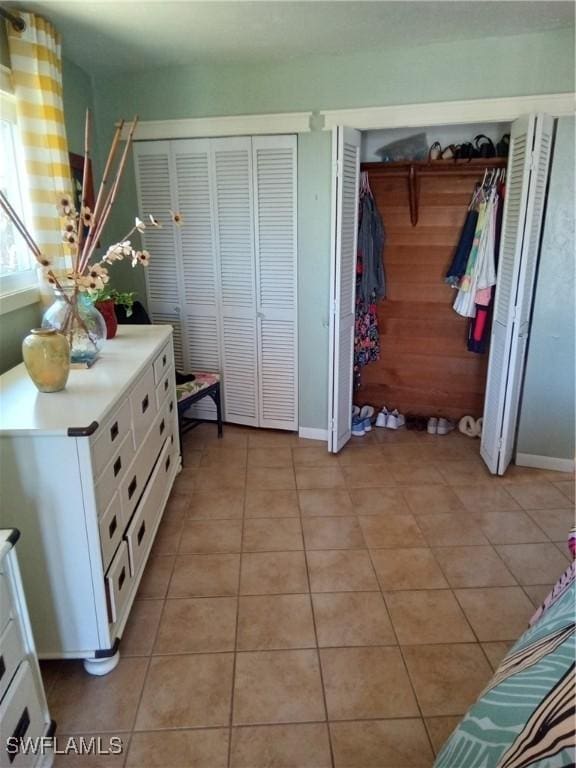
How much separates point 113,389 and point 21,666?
2.99 ft

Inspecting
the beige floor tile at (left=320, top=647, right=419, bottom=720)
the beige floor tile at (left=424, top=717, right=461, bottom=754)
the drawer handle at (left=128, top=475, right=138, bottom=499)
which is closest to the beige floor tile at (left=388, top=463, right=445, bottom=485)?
the beige floor tile at (left=320, top=647, right=419, bottom=720)

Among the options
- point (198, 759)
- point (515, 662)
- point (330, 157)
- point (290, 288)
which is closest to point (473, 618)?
point (515, 662)

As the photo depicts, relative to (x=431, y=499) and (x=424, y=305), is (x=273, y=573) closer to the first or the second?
(x=431, y=499)

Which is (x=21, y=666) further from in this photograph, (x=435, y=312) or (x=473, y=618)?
(x=435, y=312)

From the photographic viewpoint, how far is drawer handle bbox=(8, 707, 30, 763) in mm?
1229

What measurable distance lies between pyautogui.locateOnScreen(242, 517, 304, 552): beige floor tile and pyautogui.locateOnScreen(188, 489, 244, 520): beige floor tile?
139 millimetres

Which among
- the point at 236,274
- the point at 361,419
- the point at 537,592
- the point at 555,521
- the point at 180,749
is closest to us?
the point at 180,749

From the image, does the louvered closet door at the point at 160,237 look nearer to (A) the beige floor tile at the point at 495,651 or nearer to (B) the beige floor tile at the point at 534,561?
(B) the beige floor tile at the point at 534,561

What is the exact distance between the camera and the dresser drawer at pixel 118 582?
171 centimetres

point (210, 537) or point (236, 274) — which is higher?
point (236, 274)

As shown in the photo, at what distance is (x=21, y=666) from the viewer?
1.30m

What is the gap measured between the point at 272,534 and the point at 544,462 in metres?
1.84

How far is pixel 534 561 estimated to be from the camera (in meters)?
2.35

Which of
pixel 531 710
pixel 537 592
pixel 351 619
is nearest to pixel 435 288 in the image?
pixel 537 592
